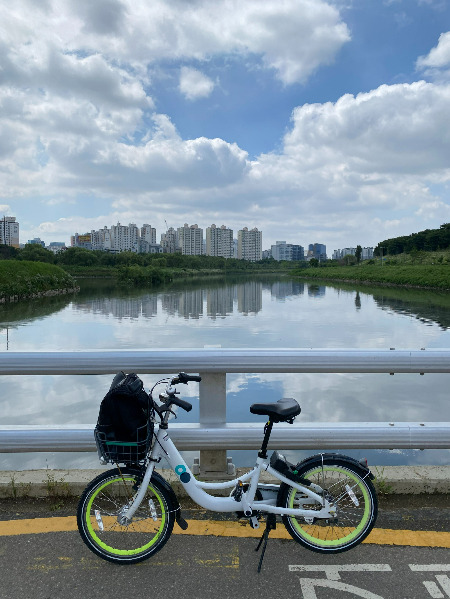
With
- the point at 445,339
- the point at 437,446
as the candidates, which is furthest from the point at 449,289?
the point at 437,446

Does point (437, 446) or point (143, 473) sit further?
point (437, 446)

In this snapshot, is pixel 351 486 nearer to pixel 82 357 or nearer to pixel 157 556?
pixel 157 556

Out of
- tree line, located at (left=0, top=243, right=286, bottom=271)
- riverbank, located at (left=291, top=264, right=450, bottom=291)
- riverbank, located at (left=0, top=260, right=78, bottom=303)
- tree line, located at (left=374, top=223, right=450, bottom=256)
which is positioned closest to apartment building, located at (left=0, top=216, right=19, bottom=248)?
tree line, located at (left=0, top=243, right=286, bottom=271)

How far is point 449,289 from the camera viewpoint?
8481 cm

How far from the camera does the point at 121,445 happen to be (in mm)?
2740

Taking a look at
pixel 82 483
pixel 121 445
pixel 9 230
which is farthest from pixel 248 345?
pixel 9 230

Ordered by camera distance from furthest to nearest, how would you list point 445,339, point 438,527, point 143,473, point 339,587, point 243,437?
point 445,339
point 243,437
point 438,527
point 143,473
point 339,587

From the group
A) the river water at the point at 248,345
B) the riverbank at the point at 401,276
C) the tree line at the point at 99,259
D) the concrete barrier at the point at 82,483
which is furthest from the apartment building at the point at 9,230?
the concrete barrier at the point at 82,483

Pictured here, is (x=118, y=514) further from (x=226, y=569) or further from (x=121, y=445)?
(x=226, y=569)

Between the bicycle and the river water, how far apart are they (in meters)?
0.97

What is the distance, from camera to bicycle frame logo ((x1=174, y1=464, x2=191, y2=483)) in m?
2.95

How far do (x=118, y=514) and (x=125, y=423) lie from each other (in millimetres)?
681

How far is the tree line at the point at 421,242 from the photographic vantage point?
12788 centimetres

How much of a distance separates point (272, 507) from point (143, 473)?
0.78 metres
